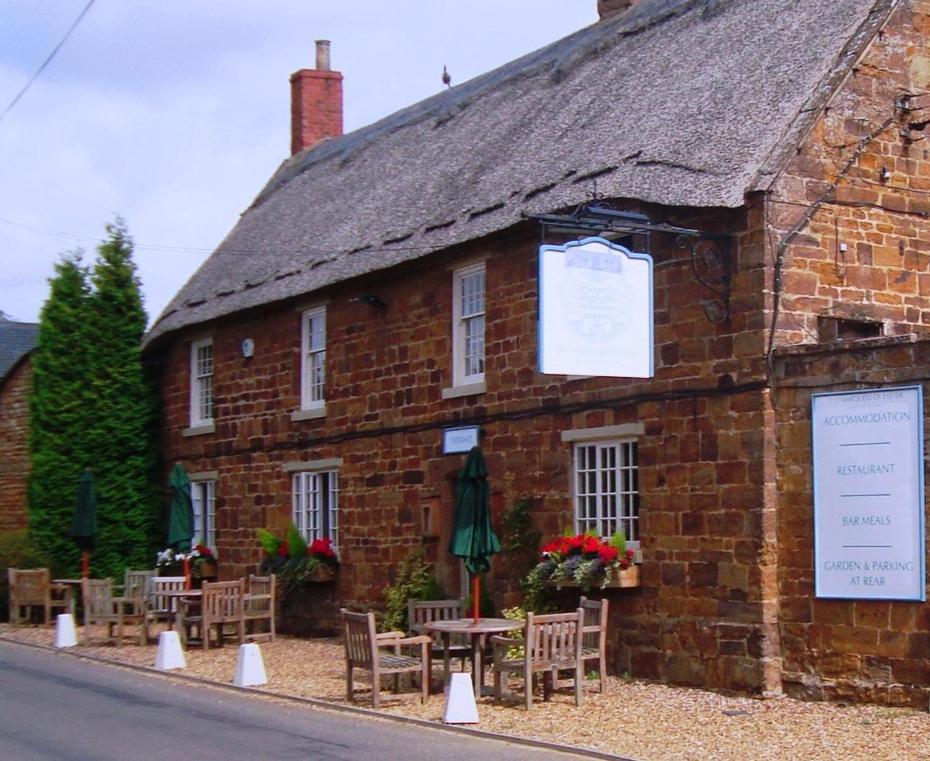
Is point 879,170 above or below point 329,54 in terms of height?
below

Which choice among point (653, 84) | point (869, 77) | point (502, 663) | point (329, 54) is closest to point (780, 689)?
point (502, 663)

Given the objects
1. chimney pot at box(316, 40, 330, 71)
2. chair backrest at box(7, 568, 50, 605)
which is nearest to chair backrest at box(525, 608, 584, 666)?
chair backrest at box(7, 568, 50, 605)

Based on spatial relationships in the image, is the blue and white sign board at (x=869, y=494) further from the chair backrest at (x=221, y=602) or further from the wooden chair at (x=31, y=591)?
the wooden chair at (x=31, y=591)

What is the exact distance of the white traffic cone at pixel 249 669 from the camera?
616 inches

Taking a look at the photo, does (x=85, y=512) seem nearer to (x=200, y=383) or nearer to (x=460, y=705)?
(x=200, y=383)

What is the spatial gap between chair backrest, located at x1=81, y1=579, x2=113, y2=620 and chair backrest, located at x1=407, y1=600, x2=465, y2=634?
6163 mm

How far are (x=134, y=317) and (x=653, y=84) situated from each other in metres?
12.4

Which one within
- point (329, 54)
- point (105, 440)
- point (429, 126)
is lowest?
point (105, 440)

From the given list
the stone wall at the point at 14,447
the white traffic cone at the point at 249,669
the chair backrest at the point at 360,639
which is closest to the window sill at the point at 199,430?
the stone wall at the point at 14,447

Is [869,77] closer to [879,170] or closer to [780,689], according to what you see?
[879,170]

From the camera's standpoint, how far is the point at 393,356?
20.5 meters

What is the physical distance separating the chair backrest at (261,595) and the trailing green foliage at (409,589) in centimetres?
176

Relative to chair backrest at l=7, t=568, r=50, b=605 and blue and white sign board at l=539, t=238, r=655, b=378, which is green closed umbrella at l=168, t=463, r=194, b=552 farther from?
blue and white sign board at l=539, t=238, r=655, b=378

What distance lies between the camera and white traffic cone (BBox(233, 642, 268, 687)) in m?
15.6
